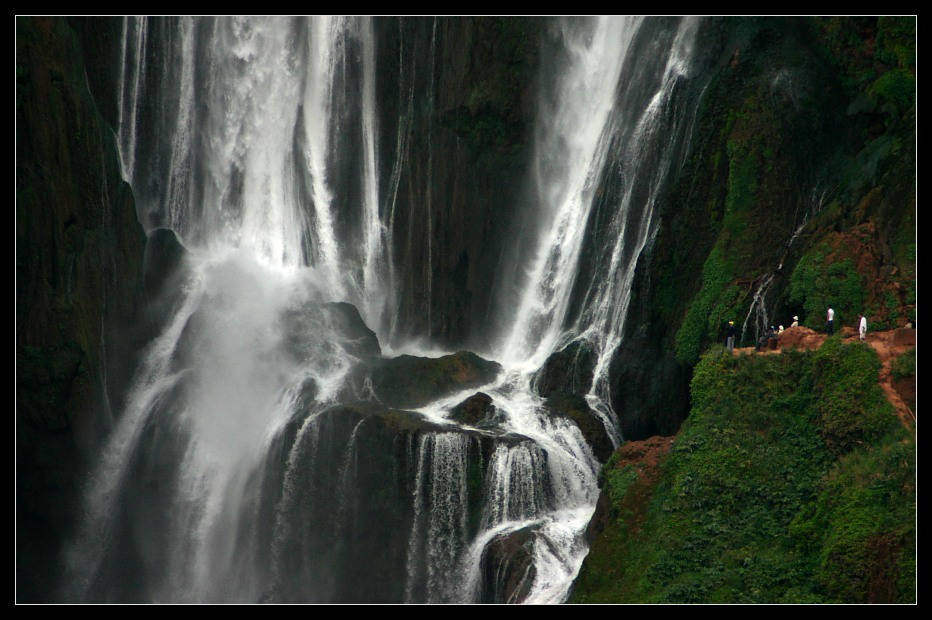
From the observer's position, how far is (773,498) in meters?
31.1

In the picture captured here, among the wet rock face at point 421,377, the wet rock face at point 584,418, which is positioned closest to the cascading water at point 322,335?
the wet rock face at point 584,418

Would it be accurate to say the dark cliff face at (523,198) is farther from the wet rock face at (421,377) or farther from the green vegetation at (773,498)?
the green vegetation at (773,498)

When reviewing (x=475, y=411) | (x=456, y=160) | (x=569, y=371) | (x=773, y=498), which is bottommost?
(x=773, y=498)

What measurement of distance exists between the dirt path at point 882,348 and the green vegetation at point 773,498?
224 millimetres

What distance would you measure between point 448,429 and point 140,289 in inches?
565

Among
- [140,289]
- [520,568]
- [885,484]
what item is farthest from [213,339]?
[885,484]

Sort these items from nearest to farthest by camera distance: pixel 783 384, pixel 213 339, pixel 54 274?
1. pixel 783 384
2. pixel 54 274
3. pixel 213 339

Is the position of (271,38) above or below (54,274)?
above

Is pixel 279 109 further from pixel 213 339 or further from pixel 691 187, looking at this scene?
pixel 691 187

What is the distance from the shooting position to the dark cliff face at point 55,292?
4216 centimetres

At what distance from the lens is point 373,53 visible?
54.8 m

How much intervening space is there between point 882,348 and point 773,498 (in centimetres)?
428

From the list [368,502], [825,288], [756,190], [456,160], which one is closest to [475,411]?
[368,502]

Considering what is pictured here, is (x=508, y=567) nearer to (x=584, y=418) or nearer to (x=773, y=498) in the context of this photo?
(x=584, y=418)
